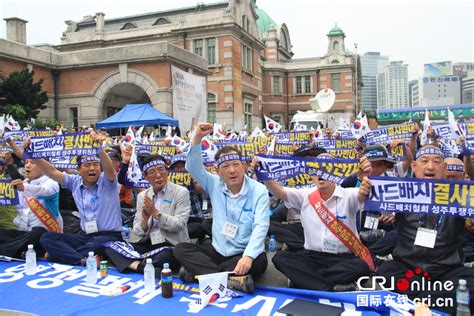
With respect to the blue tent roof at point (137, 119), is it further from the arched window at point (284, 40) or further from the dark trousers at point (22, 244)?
the arched window at point (284, 40)

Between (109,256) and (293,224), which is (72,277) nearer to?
(109,256)

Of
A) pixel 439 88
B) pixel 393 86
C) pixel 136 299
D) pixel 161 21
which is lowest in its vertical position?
pixel 136 299

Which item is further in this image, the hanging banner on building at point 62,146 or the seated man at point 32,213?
the seated man at point 32,213

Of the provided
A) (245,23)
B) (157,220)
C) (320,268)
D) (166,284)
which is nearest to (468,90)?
(245,23)

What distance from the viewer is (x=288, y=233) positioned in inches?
236

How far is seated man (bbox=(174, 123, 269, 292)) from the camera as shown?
173 inches

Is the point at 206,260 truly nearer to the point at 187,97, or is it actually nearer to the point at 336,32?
the point at 187,97

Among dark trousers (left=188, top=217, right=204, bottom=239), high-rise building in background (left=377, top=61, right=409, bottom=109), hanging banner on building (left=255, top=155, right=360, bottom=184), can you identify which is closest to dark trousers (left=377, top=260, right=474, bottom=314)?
hanging banner on building (left=255, top=155, right=360, bottom=184)

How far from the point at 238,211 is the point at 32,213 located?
3200mm

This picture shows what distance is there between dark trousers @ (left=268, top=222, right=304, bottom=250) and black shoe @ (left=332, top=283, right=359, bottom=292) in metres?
1.65

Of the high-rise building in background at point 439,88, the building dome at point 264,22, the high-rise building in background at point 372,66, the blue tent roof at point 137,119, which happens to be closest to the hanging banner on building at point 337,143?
the blue tent roof at point 137,119

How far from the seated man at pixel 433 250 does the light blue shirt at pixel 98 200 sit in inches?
140

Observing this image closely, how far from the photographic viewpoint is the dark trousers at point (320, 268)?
4105 mm

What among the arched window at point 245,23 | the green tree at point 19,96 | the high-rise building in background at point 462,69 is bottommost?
the green tree at point 19,96
